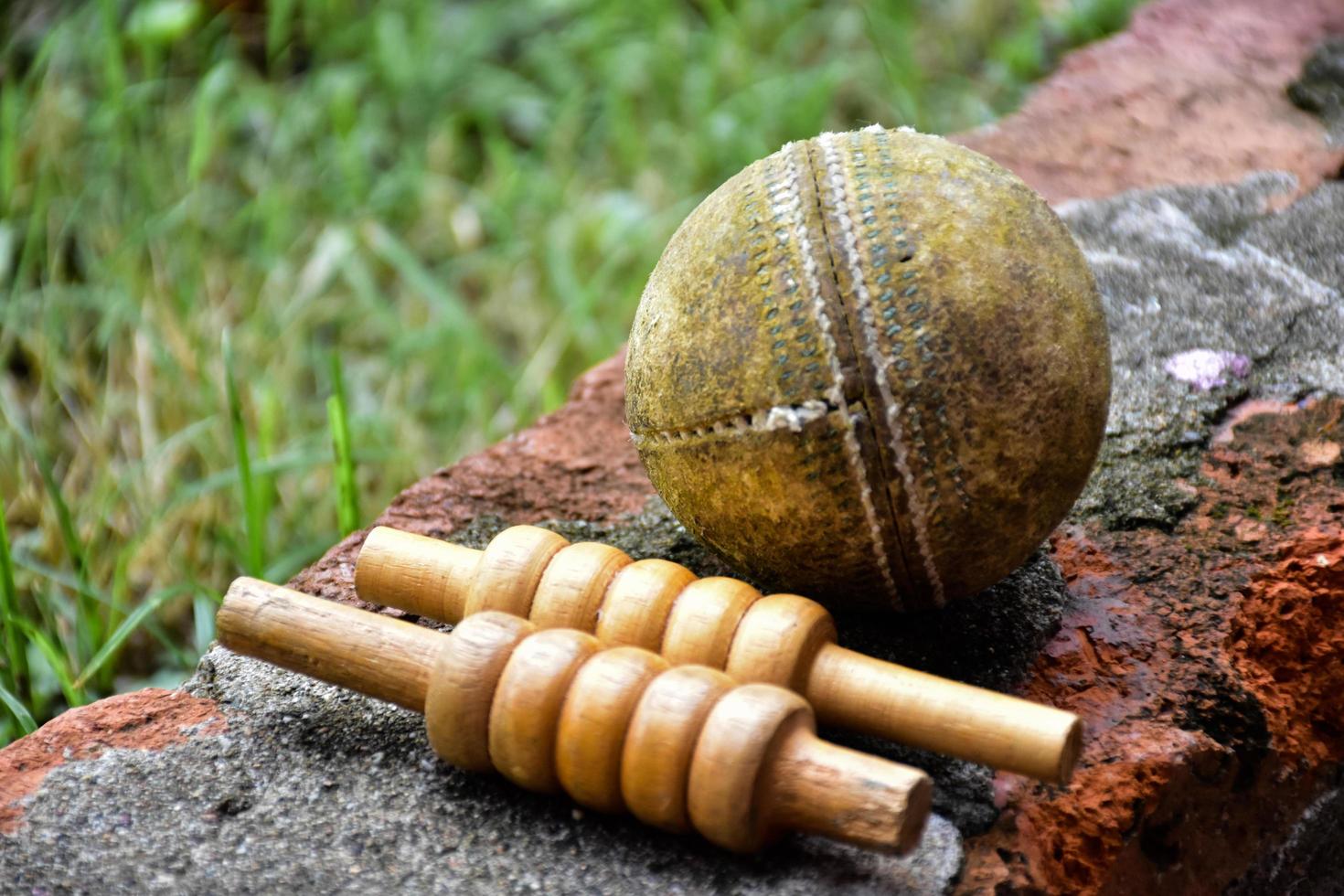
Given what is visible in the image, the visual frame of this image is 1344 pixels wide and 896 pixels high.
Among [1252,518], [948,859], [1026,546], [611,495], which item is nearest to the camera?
[948,859]

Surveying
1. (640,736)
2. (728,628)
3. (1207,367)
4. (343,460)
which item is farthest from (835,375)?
(343,460)

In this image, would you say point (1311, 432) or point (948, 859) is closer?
point (948, 859)

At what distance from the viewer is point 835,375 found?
1.84 meters

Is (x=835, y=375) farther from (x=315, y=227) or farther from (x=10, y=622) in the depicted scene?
(x=315, y=227)

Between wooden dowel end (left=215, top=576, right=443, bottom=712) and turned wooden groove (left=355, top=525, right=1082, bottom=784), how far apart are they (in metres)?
0.12

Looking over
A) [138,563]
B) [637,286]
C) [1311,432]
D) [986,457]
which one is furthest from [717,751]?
[637,286]

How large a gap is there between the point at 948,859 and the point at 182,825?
1025 mm

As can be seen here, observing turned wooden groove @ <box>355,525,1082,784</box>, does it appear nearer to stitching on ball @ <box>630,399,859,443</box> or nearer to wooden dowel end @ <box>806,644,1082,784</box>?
wooden dowel end @ <box>806,644,1082,784</box>

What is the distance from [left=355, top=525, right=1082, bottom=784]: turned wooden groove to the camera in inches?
67.2

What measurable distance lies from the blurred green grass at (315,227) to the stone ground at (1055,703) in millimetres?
639

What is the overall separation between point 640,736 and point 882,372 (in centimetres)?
58

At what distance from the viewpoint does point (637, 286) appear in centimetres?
414

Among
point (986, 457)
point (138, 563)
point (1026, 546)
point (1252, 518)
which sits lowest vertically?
Answer: point (138, 563)

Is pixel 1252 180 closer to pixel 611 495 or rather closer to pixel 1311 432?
pixel 1311 432
